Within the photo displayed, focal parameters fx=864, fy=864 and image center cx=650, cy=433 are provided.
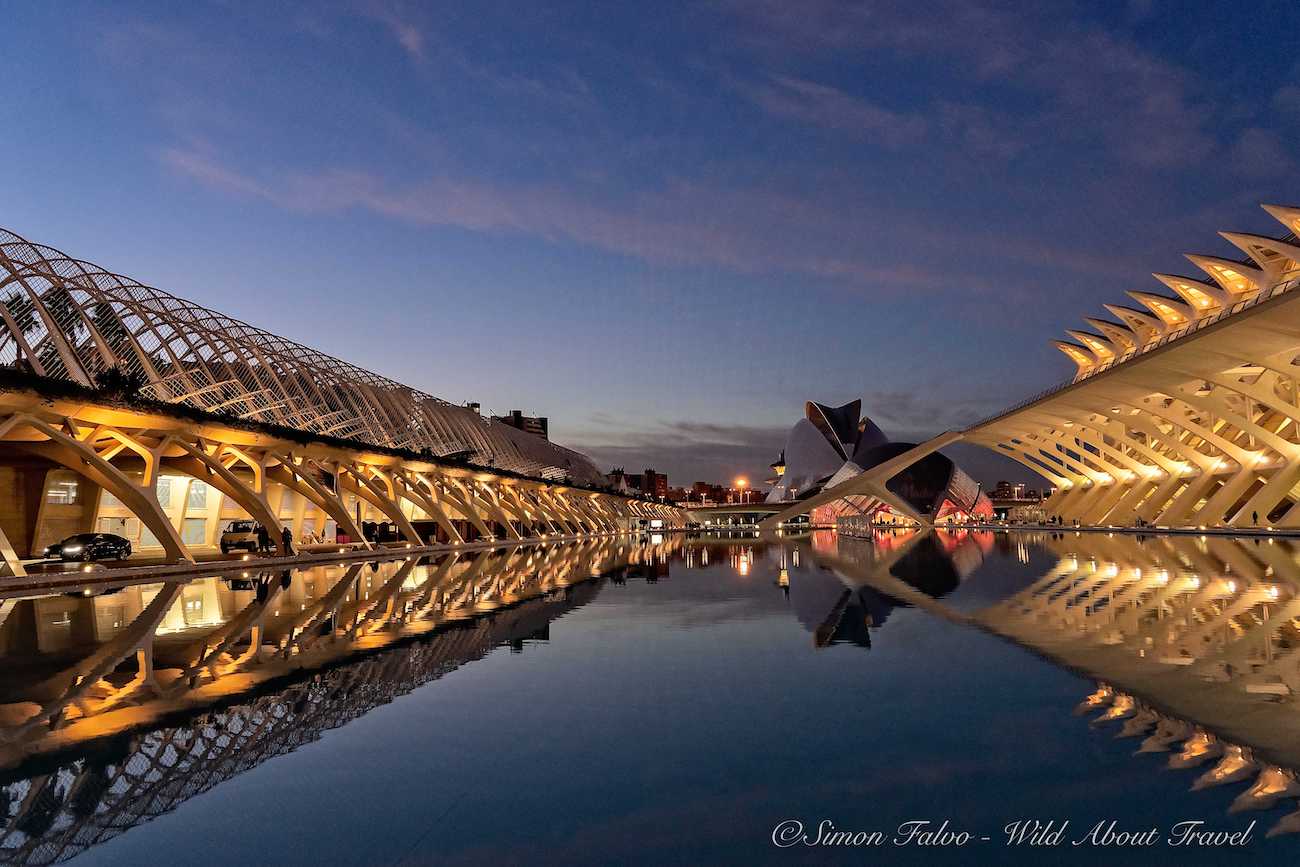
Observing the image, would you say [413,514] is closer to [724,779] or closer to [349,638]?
[349,638]

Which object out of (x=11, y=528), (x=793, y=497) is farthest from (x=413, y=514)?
(x=793, y=497)

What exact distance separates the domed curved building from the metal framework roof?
57.8 meters

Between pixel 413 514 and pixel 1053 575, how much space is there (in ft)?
132

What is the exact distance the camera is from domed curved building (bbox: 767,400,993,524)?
316 feet

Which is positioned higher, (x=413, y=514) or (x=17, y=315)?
(x=17, y=315)

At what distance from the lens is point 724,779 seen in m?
4.71

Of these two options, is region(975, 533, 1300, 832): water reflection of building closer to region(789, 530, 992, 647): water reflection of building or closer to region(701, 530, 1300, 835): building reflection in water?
region(701, 530, 1300, 835): building reflection in water

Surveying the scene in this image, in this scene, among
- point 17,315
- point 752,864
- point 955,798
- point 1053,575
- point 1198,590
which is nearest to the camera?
point 752,864

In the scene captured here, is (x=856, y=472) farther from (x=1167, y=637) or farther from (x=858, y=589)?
(x=1167, y=637)

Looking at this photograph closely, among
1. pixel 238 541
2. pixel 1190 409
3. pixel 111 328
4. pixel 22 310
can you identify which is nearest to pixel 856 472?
pixel 1190 409

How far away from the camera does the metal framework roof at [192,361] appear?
929 inches

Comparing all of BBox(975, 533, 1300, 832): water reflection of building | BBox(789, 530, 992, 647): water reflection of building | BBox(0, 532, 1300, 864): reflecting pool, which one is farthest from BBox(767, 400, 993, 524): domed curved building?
BBox(0, 532, 1300, 864): reflecting pool

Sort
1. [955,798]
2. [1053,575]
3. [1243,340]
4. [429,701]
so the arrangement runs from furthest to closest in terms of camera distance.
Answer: [1243,340] → [1053,575] → [429,701] → [955,798]

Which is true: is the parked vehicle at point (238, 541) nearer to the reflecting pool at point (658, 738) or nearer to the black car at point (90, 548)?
the black car at point (90, 548)
